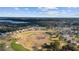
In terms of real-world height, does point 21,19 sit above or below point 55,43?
above

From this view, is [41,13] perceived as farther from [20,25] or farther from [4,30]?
[4,30]
